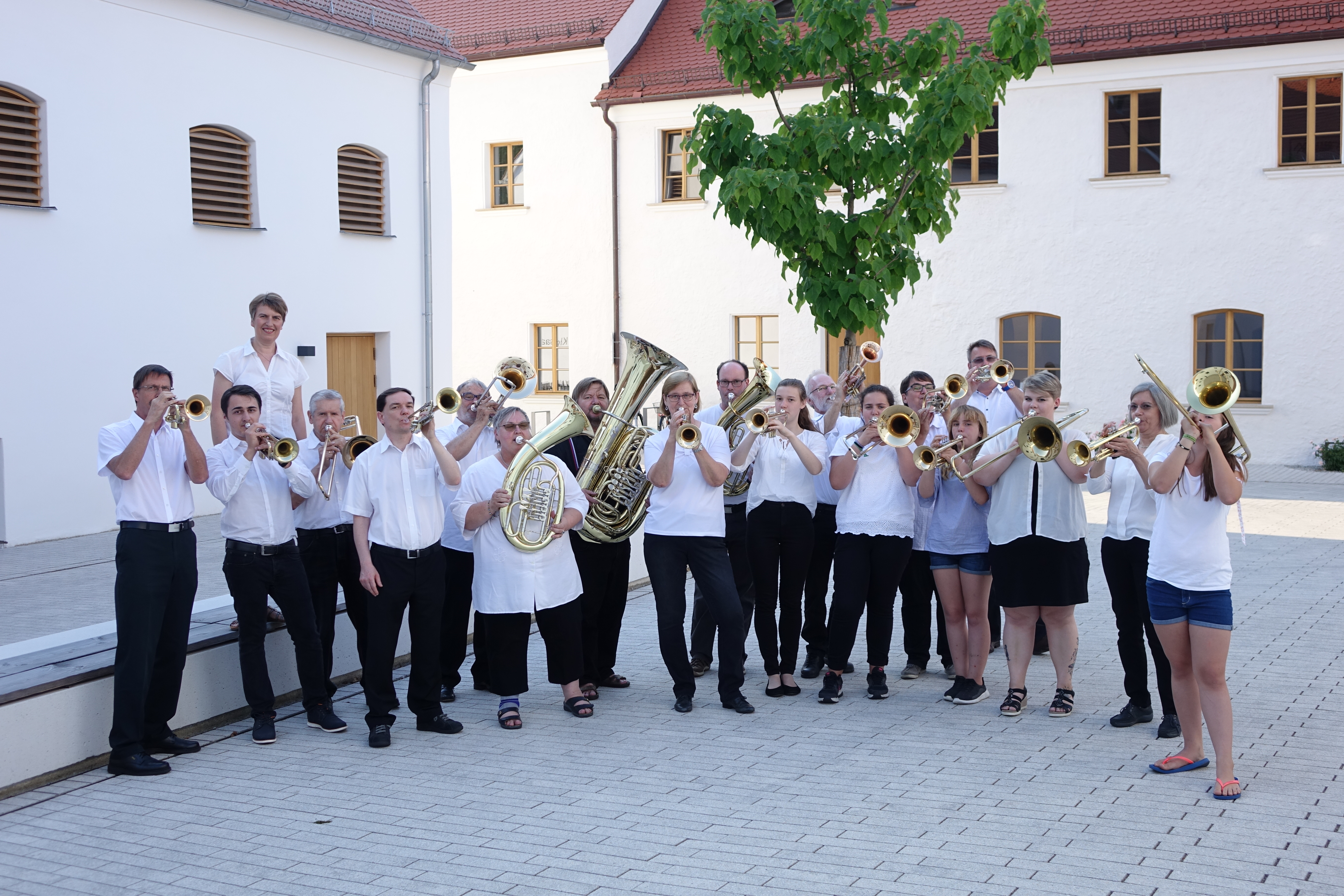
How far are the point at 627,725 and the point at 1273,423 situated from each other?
1551 cm

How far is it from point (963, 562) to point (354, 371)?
466 inches

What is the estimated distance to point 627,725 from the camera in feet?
22.4

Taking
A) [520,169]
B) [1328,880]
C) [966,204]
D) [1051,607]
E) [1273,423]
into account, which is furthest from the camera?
[520,169]

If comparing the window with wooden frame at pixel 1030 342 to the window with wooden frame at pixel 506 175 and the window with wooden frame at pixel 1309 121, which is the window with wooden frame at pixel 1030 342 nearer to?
the window with wooden frame at pixel 1309 121

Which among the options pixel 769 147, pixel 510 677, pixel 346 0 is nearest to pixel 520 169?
pixel 346 0

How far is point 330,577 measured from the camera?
701 centimetres

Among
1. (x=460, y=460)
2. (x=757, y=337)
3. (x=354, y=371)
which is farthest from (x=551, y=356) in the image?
(x=460, y=460)

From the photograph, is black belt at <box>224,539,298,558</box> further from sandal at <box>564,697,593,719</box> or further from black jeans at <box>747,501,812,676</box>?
black jeans at <box>747,501,812,676</box>

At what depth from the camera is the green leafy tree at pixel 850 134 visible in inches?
421

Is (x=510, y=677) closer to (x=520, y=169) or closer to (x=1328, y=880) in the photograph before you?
(x=1328, y=880)

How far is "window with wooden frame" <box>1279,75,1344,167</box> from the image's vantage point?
18406 mm

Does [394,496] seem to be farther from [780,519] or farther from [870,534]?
[870,534]

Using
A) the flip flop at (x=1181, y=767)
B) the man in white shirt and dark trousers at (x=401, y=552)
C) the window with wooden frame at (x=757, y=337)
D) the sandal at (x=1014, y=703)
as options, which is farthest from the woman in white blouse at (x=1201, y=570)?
the window with wooden frame at (x=757, y=337)

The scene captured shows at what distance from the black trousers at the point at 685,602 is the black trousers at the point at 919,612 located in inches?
48.2
